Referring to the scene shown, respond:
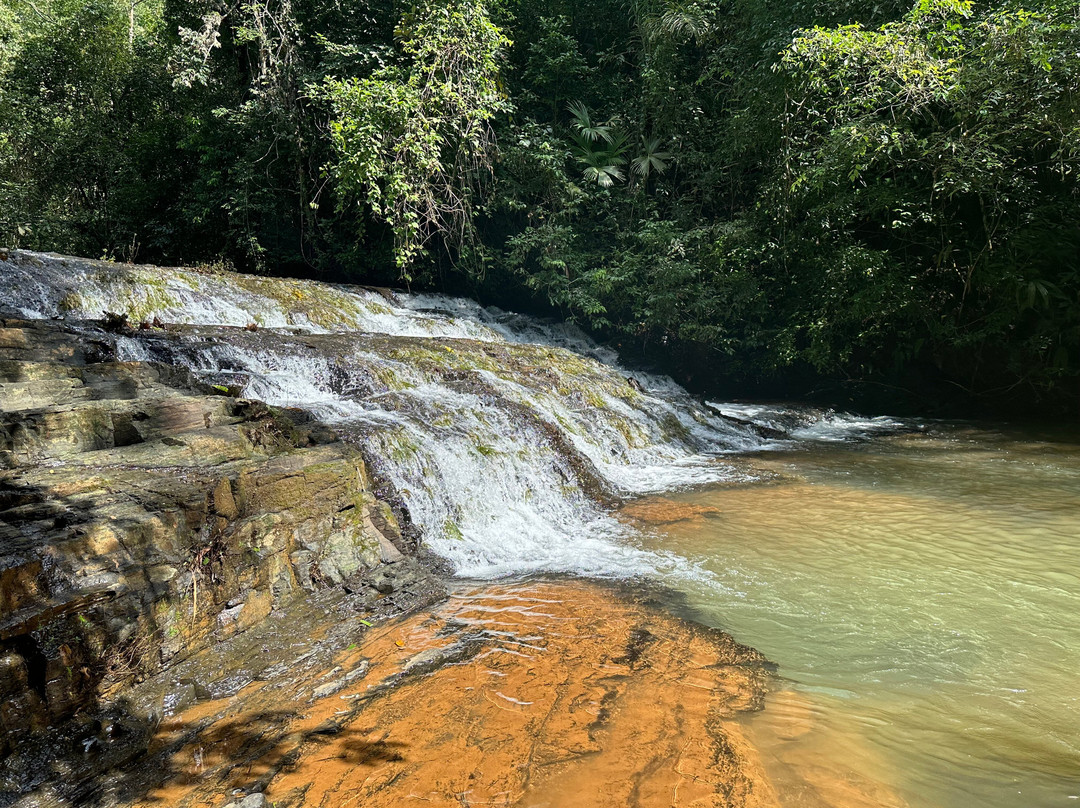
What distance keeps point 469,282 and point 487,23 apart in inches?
231

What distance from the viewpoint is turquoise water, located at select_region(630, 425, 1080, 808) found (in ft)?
6.97

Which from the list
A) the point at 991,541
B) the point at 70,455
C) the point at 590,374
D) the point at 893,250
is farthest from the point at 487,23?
the point at 991,541

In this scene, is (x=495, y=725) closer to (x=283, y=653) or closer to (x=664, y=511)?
(x=283, y=653)

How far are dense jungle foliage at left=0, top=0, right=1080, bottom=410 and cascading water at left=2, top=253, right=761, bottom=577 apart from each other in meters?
3.35

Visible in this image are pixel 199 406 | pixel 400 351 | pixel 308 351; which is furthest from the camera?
pixel 400 351

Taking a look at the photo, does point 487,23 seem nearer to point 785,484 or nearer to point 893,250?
point 893,250

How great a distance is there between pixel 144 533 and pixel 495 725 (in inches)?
80.3

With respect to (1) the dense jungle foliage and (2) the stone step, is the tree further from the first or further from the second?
(2) the stone step

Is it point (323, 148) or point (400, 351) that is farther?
point (323, 148)

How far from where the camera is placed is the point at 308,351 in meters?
6.93

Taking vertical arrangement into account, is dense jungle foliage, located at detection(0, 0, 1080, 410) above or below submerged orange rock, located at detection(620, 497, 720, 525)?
above

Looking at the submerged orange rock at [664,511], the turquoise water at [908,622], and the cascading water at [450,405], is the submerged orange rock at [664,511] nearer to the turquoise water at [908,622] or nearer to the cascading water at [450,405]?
the turquoise water at [908,622]

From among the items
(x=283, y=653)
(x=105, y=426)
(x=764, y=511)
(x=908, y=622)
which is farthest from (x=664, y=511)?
(x=105, y=426)

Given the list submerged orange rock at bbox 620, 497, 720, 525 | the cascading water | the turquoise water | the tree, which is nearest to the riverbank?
the turquoise water
